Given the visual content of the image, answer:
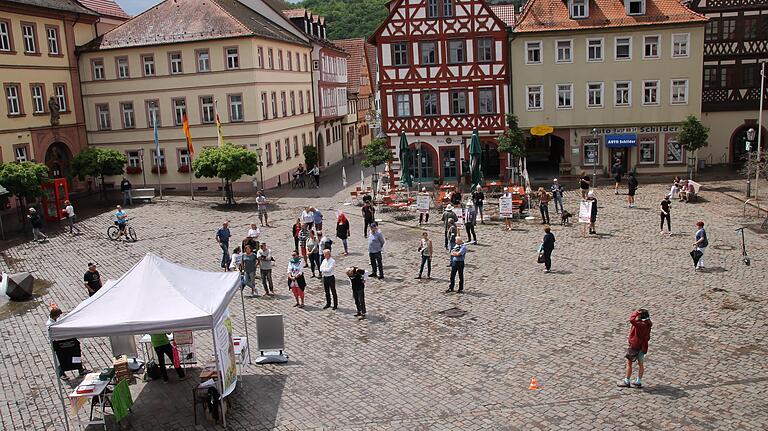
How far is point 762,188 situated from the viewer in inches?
1419

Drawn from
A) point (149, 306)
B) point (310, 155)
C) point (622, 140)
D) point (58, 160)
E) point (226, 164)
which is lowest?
point (149, 306)

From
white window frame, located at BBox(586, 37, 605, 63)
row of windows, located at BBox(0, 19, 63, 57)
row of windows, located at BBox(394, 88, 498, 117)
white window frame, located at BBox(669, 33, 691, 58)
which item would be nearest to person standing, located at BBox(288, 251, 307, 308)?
row of windows, located at BBox(394, 88, 498, 117)

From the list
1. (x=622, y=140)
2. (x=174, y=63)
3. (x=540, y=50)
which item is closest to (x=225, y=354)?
(x=540, y=50)

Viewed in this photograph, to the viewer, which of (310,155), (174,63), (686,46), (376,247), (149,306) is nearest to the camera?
(149,306)

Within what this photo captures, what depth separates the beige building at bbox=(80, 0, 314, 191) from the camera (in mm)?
41156

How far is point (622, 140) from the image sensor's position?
1606 inches

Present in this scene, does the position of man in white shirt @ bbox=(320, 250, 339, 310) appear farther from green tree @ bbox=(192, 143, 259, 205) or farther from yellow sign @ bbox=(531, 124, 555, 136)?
yellow sign @ bbox=(531, 124, 555, 136)

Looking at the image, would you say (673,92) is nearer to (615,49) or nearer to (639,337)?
(615,49)

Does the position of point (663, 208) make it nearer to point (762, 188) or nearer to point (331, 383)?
point (762, 188)

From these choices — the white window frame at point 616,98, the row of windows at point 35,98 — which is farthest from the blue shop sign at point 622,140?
the row of windows at point 35,98

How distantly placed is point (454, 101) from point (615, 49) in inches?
373

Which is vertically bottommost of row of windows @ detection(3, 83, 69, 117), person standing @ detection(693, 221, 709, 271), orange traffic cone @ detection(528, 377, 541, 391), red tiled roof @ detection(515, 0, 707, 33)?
orange traffic cone @ detection(528, 377, 541, 391)

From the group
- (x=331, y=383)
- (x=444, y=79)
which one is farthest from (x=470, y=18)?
(x=331, y=383)

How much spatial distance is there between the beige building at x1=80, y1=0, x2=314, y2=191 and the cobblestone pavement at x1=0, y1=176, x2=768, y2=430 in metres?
17.0
